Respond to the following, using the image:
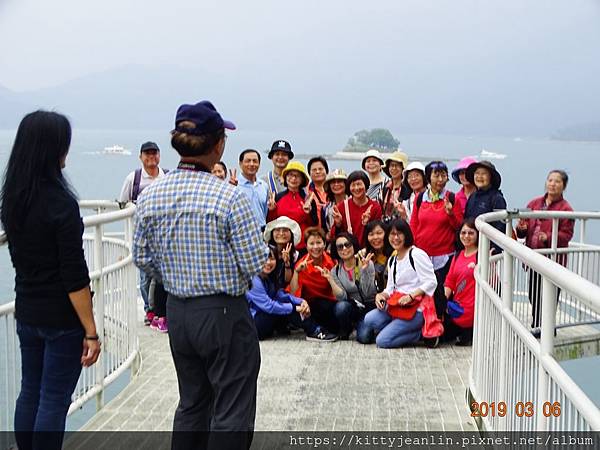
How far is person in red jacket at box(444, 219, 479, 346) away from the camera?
6.68 m

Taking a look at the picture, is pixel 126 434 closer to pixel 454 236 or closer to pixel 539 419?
pixel 539 419

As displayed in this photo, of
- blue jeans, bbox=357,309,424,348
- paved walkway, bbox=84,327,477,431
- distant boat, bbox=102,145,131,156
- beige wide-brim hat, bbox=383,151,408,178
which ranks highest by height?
distant boat, bbox=102,145,131,156

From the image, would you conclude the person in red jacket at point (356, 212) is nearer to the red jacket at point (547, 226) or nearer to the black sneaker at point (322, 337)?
the black sneaker at point (322, 337)

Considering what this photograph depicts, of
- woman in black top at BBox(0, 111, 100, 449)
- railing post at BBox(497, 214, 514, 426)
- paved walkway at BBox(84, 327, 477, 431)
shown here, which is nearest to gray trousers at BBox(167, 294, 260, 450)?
woman in black top at BBox(0, 111, 100, 449)

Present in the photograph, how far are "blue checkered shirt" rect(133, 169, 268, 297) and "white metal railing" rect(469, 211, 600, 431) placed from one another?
1154mm

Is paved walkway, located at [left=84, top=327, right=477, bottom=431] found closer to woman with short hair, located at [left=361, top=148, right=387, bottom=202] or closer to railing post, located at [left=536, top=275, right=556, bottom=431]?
woman with short hair, located at [left=361, top=148, right=387, bottom=202]

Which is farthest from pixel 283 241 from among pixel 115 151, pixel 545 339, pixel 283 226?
pixel 115 151

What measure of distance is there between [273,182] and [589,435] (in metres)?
5.61

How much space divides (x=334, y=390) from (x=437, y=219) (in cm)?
236

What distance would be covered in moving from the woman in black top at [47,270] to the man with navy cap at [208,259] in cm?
32

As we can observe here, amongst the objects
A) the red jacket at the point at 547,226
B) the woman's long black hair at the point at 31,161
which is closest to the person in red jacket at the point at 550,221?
the red jacket at the point at 547,226

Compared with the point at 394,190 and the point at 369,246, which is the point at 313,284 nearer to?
the point at 369,246

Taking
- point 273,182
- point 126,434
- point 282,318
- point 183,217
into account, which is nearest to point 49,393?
point 183,217

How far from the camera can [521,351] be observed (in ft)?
11.1
